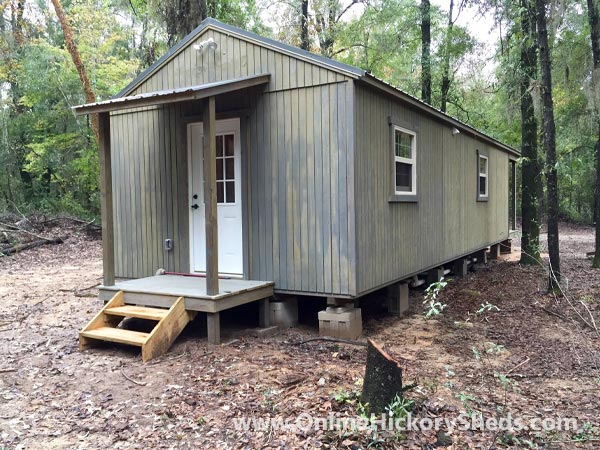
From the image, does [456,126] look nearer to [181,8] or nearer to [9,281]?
[181,8]

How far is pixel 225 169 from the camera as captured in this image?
641 cm

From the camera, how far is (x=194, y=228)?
21.7 ft

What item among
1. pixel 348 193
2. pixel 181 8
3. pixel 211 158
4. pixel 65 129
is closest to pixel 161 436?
pixel 211 158

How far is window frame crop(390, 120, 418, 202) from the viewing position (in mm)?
6512

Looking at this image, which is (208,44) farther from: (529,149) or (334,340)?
(529,149)

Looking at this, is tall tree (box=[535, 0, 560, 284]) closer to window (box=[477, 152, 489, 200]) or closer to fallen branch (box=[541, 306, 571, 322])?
fallen branch (box=[541, 306, 571, 322])

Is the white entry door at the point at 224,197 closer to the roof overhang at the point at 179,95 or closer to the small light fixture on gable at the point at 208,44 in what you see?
the roof overhang at the point at 179,95

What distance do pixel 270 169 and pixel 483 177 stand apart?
7.41 m

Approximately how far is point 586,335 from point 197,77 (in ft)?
19.1

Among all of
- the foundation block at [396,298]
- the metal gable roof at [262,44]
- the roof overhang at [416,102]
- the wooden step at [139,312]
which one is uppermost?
the metal gable roof at [262,44]

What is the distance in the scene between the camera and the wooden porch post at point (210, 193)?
5039 mm

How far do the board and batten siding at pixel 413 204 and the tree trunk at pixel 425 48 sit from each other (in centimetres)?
382

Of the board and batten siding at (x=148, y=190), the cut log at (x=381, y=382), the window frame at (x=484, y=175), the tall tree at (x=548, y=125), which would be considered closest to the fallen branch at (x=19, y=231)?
the board and batten siding at (x=148, y=190)

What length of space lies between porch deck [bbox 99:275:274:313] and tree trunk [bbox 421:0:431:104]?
35.7ft
